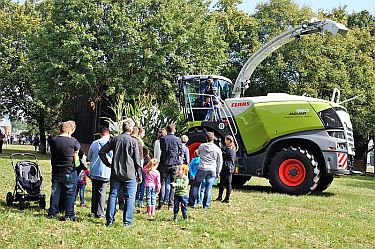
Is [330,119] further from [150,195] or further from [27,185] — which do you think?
[27,185]

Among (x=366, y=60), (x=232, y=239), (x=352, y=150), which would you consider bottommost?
(x=232, y=239)

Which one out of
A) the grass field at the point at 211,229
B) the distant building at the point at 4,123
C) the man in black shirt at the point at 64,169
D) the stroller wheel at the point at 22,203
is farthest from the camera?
the distant building at the point at 4,123

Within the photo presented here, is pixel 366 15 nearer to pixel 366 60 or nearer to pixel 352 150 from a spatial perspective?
pixel 366 60

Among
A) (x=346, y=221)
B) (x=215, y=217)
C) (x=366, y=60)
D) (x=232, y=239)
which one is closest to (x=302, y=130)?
(x=346, y=221)

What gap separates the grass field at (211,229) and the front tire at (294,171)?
2428mm

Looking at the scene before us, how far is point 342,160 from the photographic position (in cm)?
1503

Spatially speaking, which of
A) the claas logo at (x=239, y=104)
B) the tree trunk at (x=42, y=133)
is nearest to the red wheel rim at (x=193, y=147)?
the claas logo at (x=239, y=104)

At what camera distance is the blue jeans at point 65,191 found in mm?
9219

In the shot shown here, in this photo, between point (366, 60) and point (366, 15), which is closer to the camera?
point (366, 60)

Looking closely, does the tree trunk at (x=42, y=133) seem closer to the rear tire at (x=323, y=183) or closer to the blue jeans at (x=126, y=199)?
the rear tire at (x=323, y=183)

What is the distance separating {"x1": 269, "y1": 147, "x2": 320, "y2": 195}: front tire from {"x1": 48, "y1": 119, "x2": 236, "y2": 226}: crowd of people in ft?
13.2

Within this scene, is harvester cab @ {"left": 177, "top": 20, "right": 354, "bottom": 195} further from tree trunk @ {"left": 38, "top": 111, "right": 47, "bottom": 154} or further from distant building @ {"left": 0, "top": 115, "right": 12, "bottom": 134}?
distant building @ {"left": 0, "top": 115, "right": 12, "bottom": 134}

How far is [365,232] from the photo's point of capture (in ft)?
32.0

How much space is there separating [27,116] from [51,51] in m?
13.4
